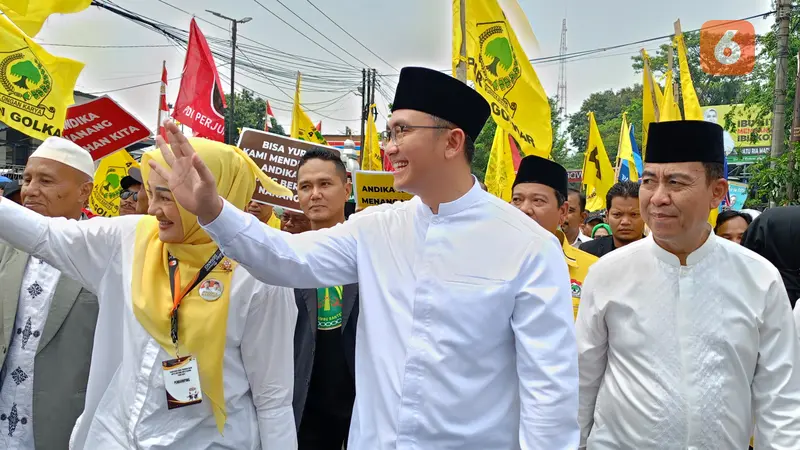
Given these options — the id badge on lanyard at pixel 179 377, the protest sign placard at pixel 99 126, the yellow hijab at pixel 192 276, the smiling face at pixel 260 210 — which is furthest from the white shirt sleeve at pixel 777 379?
the protest sign placard at pixel 99 126

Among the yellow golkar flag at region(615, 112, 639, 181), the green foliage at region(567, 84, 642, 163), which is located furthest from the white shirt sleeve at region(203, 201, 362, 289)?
the green foliage at region(567, 84, 642, 163)

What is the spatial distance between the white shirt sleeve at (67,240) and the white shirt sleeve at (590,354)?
203 cm

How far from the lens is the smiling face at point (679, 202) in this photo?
285 cm

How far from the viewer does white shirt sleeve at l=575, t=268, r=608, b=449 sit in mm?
2955

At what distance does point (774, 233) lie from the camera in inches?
144

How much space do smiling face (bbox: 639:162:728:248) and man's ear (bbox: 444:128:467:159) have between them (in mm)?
1023

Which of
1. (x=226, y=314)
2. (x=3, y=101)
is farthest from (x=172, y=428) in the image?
(x=3, y=101)

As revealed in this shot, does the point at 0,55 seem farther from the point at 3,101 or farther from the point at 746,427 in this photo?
the point at 746,427

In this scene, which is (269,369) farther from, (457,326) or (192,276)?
(457,326)

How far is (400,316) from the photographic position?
2.23m

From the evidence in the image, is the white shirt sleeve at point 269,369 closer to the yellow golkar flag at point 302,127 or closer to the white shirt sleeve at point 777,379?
the white shirt sleeve at point 777,379

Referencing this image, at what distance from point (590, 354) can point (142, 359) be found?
187cm

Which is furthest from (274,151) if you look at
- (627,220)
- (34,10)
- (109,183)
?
(109,183)

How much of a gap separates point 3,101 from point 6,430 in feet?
8.18
